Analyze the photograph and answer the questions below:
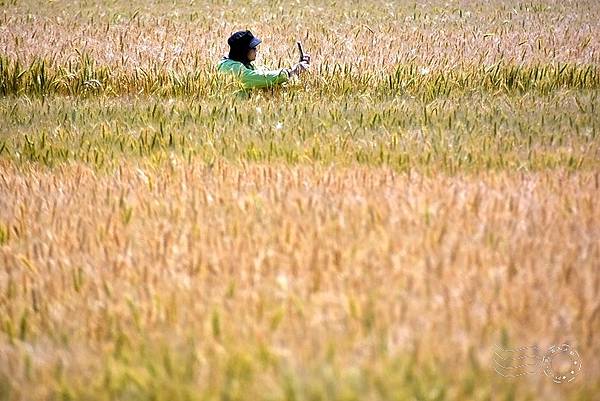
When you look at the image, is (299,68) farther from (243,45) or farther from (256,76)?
(243,45)

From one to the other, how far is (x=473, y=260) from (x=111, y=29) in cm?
903

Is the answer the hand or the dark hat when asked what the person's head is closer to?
the dark hat

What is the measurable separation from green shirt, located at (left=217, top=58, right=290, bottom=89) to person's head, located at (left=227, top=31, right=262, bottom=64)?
108 mm

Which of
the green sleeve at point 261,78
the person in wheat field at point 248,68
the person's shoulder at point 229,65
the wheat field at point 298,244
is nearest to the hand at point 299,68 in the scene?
the person in wheat field at point 248,68

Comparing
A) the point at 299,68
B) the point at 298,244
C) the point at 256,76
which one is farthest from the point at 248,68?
the point at 298,244

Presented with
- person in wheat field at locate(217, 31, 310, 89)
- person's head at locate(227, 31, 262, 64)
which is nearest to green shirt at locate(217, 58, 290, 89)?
person in wheat field at locate(217, 31, 310, 89)

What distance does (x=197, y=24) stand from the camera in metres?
11.1

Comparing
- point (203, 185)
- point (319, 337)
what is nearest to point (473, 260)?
point (319, 337)

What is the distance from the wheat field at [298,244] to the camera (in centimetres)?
183

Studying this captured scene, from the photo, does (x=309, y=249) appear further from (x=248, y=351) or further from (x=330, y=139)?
(x=330, y=139)

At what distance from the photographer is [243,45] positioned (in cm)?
680

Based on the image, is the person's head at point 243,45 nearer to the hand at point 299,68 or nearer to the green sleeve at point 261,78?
the green sleeve at point 261,78

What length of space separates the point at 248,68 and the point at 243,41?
234 millimetres

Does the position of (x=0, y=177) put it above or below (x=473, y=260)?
below
